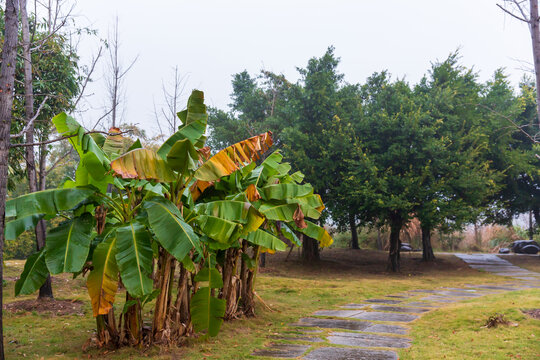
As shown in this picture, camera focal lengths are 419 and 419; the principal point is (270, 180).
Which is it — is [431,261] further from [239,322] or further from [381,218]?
[239,322]

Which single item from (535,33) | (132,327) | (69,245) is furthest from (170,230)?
(535,33)

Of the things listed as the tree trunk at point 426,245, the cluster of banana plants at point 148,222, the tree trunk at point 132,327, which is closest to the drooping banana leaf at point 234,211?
the cluster of banana plants at point 148,222

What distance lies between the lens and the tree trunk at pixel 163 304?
593 cm

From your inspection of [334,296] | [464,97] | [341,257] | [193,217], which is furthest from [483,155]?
[193,217]

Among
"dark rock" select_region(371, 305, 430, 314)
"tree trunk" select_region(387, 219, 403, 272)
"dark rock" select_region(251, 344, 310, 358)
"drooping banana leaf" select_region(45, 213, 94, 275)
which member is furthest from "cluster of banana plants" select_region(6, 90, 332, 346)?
"tree trunk" select_region(387, 219, 403, 272)

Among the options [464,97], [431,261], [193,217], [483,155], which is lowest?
[431,261]

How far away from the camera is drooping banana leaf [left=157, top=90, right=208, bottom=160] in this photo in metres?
5.54

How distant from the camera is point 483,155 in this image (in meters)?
21.3

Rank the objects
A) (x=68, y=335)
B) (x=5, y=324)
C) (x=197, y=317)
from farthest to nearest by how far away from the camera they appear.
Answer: (x=5, y=324)
(x=68, y=335)
(x=197, y=317)

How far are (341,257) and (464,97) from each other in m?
10.4

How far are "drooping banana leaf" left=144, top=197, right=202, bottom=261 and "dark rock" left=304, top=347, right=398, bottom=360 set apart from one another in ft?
7.90

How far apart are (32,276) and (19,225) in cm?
71

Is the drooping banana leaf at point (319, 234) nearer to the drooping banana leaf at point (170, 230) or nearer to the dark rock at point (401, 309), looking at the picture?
the dark rock at point (401, 309)

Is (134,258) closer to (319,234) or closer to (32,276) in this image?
(32,276)
